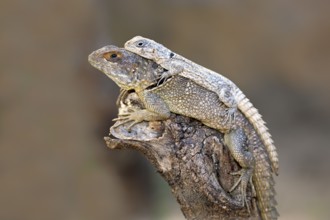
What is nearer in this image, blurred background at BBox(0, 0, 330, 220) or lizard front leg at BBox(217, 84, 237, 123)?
lizard front leg at BBox(217, 84, 237, 123)

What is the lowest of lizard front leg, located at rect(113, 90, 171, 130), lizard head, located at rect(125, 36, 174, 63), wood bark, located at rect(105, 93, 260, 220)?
wood bark, located at rect(105, 93, 260, 220)

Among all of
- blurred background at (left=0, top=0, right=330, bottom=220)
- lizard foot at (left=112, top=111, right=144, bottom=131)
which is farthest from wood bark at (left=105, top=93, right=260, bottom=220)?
blurred background at (left=0, top=0, right=330, bottom=220)

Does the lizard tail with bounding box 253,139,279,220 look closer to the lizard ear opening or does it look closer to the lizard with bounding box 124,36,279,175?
the lizard with bounding box 124,36,279,175

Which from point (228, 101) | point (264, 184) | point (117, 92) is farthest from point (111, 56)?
point (117, 92)

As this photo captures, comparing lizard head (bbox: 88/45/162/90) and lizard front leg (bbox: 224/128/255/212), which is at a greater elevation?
lizard head (bbox: 88/45/162/90)

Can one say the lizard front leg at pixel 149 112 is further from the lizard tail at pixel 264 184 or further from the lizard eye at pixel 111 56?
the lizard tail at pixel 264 184

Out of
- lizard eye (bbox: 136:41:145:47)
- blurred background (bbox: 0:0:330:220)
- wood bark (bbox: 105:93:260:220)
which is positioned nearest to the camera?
wood bark (bbox: 105:93:260:220)

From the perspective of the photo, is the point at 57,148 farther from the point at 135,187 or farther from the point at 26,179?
the point at 135,187

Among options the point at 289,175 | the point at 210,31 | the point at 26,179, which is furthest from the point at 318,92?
the point at 26,179
